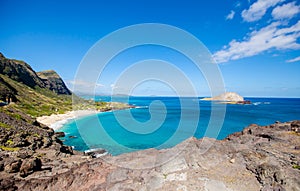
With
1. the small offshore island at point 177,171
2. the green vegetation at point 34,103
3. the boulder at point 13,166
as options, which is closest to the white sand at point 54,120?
the green vegetation at point 34,103

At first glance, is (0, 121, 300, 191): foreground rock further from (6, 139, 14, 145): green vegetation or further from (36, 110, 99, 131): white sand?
(36, 110, 99, 131): white sand

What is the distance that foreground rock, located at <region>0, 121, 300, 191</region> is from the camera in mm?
12534

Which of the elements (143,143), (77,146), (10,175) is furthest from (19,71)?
(10,175)

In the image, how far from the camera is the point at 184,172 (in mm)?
14242

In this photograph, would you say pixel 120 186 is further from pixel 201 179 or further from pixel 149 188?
pixel 201 179

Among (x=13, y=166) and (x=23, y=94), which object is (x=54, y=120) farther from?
(x=13, y=166)

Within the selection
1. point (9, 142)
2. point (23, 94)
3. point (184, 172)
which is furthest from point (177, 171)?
point (23, 94)

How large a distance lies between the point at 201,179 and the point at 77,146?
40.1 meters

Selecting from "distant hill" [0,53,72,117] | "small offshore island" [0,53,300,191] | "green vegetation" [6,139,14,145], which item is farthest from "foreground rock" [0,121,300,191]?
"distant hill" [0,53,72,117]

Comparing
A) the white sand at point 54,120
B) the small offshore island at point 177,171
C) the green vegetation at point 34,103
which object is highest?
the green vegetation at point 34,103

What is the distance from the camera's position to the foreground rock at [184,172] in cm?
1253

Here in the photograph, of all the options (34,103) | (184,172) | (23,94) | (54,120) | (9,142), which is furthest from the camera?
(23,94)

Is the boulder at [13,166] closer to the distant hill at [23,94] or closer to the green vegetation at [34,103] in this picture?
the green vegetation at [34,103]

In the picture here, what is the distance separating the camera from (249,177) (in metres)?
13.4
